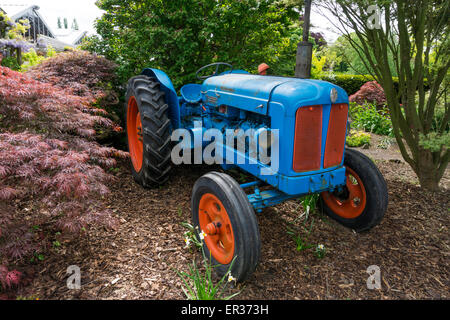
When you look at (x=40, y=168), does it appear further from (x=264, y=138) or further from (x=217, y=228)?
(x=264, y=138)

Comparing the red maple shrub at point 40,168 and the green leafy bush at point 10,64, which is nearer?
the red maple shrub at point 40,168

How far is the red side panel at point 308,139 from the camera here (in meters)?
2.23

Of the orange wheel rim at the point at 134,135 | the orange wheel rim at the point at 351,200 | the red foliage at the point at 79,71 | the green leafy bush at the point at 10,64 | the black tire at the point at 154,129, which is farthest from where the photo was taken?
the green leafy bush at the point at 10,64

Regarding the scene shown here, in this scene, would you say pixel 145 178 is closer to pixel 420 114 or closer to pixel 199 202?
pixel 199 202

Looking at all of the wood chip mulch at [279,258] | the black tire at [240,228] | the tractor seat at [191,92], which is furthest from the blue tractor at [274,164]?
the tractor seat at [191,92]

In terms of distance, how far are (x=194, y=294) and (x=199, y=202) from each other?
679 mm

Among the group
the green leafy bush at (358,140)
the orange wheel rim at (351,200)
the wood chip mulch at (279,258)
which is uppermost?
the orange wheel rim at (351,200)

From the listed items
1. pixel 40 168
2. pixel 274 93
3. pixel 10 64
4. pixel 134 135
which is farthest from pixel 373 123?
pixel 10 64

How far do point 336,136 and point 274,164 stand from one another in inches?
21.4

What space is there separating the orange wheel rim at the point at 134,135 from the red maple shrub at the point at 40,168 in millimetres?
1010

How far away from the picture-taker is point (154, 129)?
10.4 feet

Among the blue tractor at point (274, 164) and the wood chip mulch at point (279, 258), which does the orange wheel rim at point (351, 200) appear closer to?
the blue tractor at point (274, 164)

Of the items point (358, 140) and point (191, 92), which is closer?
point (191, 92)

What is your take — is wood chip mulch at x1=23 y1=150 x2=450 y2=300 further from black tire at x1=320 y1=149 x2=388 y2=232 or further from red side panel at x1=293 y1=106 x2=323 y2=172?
red side panel at x1=293 y1=106 x2=323 y2=172
